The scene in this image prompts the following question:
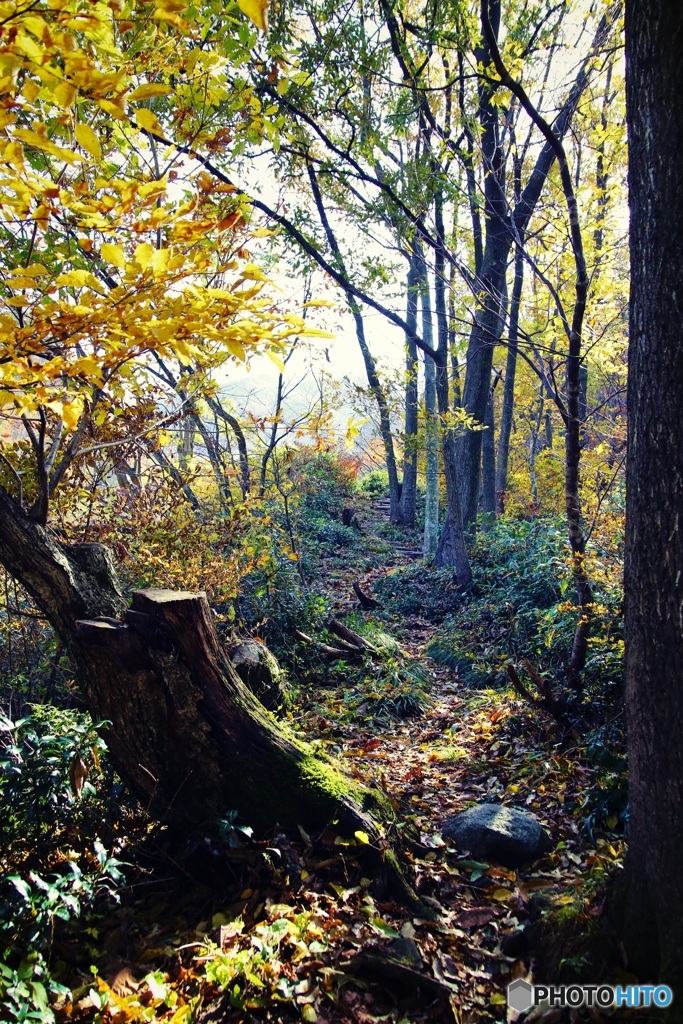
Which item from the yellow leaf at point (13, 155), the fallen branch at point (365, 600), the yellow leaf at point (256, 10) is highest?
the yellow leaf at point (256, 10)

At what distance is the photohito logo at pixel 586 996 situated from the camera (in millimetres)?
2154

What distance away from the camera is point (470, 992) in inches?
98.3

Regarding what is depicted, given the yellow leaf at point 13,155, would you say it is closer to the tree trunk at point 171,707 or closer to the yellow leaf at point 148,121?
the yellow leaf at point 148,121

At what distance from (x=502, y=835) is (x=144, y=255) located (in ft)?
11.8

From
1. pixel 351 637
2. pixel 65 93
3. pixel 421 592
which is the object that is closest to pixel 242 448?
pixel 351 637

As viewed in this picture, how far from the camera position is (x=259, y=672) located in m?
5.49

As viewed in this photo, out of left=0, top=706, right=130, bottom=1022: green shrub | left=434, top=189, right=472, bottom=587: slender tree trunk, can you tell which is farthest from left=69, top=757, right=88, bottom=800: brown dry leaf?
left=434, top=189, right=472, bottom=587: slender tree trunk

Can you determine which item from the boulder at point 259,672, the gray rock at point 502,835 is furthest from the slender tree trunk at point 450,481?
the gray rock at point 502,835

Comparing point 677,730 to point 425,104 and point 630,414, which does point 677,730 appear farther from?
point 425,104

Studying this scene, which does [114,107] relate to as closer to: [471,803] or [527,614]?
[471,803]

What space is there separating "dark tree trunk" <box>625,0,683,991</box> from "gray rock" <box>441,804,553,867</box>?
1056 mm

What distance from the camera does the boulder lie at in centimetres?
539

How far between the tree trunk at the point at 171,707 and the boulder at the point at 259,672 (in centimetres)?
209

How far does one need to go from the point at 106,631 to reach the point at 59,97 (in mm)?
2357
